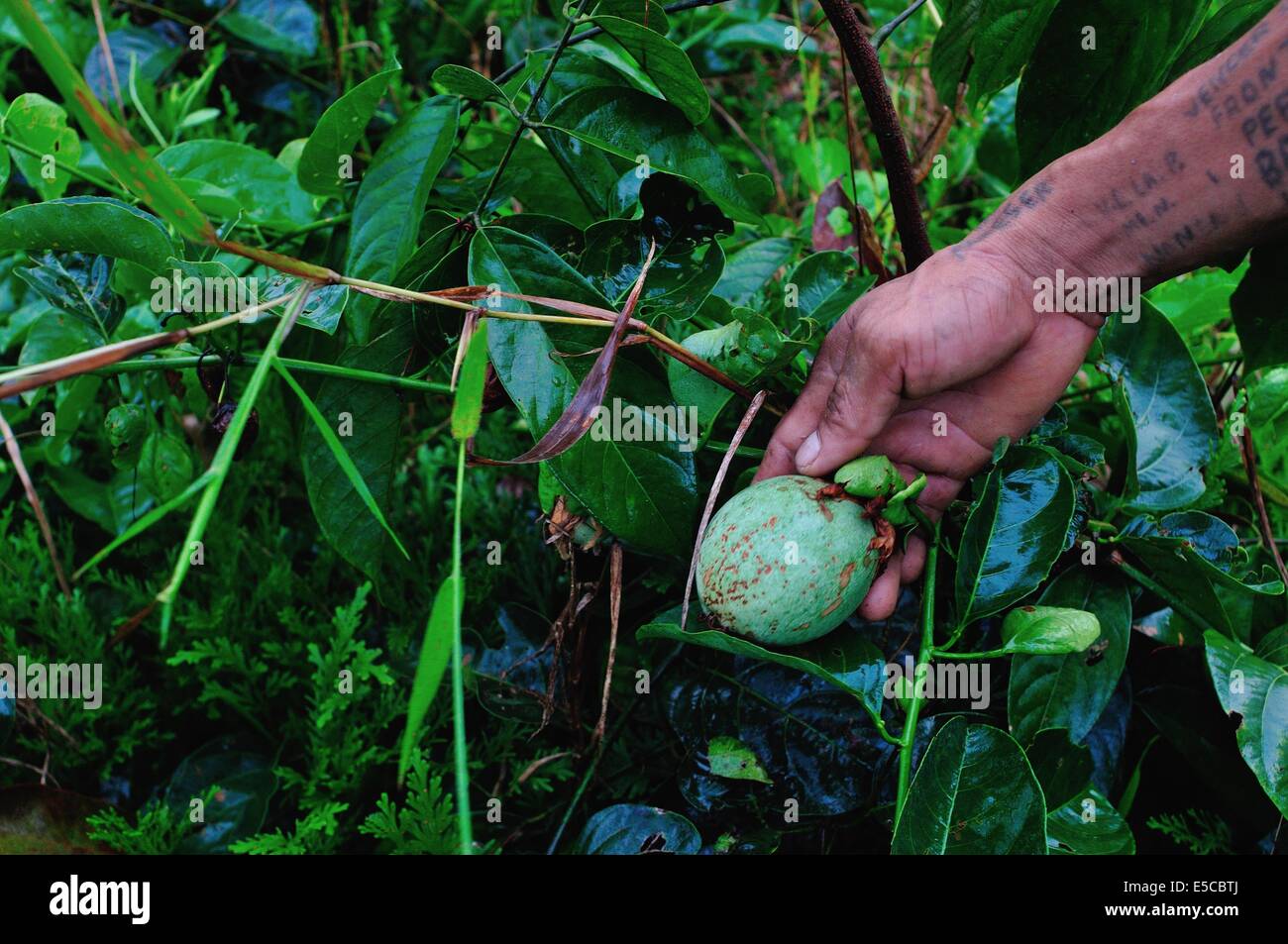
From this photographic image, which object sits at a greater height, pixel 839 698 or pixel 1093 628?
pixel 1093 628

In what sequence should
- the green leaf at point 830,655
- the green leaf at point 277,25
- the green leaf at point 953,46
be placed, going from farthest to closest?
the green leaf at point 277,25 < the green leaf at point 953,46 < the green leaf at point 830,655

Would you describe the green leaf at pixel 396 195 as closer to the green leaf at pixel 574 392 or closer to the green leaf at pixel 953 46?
the green leaf at pixel 574 392

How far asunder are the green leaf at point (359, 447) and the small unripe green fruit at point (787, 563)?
0.39 metres

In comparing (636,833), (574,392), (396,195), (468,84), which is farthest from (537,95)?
(636,833)

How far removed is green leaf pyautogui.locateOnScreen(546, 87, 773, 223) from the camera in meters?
1.05

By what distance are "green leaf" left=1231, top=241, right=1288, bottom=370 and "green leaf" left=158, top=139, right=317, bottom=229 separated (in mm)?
1187

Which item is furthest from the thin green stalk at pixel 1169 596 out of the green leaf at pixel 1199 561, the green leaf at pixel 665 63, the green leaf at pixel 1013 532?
the green leaf at pixel 665 63

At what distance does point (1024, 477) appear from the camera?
1.03 metres

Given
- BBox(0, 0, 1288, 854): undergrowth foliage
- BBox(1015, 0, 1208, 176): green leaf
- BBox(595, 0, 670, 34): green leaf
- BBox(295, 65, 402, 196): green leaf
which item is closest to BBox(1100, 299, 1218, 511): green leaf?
BBox(0, 0, 1288, 854): undergrowth foliage

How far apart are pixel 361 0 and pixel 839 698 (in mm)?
2302

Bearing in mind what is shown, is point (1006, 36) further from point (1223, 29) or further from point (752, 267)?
point (752, 267)

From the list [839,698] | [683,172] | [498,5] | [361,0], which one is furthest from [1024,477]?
[361,0]

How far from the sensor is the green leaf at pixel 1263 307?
107 centimetres
